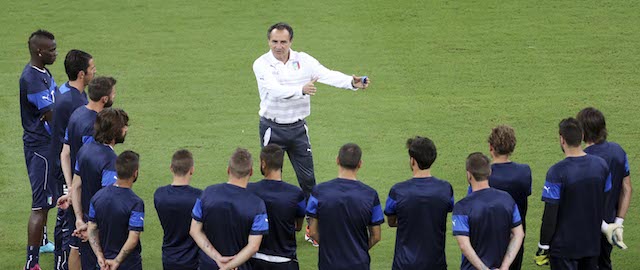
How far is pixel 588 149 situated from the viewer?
8.30m

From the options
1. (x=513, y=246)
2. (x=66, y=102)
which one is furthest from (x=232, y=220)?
(x=66, y=102)

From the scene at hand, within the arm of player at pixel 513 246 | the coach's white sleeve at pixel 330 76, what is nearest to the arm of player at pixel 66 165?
the coach's white sleeve at pixel 330 76

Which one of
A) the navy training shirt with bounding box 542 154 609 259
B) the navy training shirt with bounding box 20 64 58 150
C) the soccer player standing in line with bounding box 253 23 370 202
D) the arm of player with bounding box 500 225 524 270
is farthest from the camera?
the soccer player standing in line with bounding box 253 23 370 202

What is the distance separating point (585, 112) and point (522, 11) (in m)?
8.03

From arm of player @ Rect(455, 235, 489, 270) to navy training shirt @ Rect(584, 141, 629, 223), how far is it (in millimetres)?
1602

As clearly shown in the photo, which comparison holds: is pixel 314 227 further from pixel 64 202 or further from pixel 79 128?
pixel 64 202

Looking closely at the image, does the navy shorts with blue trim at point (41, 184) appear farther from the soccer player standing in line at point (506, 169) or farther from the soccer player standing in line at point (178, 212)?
the soccer player standing in line at point (506, 169)

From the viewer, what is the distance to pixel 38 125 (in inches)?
371

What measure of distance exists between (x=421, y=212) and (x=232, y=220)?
4.57ft

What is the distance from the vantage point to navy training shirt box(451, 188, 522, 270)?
280 inches

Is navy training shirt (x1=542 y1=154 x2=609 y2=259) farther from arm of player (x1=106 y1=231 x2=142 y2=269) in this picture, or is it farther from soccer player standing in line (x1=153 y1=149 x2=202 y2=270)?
arm of player (x1=106 y1=231 x2=142 y2=269)

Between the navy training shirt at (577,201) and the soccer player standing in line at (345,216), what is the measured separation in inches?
57.7

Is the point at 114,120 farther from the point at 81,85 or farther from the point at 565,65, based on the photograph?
the point at 565,65

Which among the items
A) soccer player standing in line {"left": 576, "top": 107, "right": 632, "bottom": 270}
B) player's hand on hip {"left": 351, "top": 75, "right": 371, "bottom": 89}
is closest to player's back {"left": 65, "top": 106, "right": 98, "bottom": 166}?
player's hand on hip {"left": 351, "top": 75, "right": 371, "bottom": 89}
